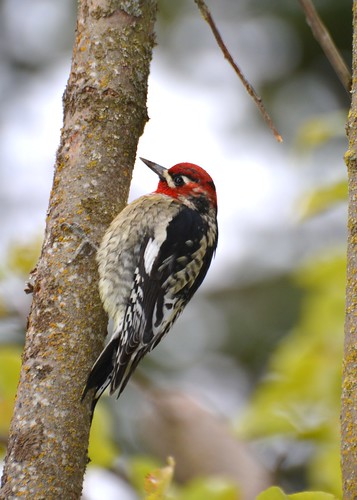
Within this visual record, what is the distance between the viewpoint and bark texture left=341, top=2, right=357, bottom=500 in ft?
5.88

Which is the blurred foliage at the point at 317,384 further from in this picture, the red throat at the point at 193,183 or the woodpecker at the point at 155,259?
the red throat at the point at 193,183

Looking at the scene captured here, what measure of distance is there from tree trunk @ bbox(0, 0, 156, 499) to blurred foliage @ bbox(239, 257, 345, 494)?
867mm

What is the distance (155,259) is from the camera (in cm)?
363

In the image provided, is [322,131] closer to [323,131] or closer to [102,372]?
[323,131]

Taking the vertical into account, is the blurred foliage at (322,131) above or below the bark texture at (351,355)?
above

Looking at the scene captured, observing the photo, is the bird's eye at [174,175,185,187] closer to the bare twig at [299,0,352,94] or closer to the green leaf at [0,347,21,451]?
the green leaf at [0,347,21,451]

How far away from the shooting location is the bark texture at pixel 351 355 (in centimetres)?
179

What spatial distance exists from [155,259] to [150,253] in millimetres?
59

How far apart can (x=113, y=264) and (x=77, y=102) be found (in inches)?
23.7

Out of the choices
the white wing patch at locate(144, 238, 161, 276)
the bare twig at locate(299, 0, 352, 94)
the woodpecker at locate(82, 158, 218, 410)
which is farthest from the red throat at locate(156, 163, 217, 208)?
the bare twig at locate(299, 0, 352, 94)

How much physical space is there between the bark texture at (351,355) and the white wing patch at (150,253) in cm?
160

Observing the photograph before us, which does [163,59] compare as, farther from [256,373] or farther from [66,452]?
[66,452]

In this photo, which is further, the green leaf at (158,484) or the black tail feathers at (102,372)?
the black tail feathers at (102,372)

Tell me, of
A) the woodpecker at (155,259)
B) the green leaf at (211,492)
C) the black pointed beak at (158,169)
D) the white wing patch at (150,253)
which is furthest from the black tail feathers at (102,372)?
the black pointed beak at (158,169)
